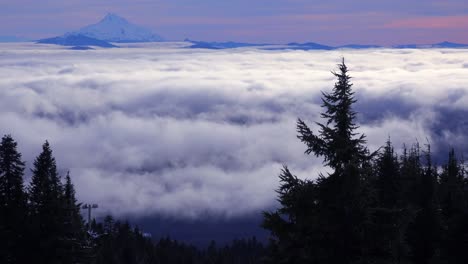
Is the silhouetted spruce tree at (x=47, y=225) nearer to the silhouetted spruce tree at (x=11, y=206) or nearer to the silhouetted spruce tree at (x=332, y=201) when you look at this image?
the silhouetted spruce tree at (x=11, y=206)

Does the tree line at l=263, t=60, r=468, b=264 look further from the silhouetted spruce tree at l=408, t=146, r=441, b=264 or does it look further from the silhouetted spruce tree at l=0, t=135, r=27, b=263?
the silhouetted spruce tree at l=0, t=135, r=27, b=263

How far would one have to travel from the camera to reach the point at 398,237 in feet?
51.1

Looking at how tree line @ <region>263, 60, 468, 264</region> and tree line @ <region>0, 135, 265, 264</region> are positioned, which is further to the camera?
tree line @ <region>0, 135, 265, 264</region>

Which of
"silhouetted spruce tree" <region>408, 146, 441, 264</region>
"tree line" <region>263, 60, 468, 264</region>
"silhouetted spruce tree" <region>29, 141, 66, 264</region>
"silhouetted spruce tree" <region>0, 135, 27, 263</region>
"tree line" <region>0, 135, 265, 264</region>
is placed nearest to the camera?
"tree line" <region>263, 60, 468, 264</region>

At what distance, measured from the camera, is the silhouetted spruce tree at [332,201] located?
15.4m

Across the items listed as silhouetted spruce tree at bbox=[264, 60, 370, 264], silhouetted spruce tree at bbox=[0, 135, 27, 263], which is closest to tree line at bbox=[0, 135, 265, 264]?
silhouetted spruce tree at bbox=[0, 135, 27, 263]

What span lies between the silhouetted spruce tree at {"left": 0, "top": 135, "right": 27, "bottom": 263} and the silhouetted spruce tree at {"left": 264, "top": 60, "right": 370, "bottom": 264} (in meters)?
15.4

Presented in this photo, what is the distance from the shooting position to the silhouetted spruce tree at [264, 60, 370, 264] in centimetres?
1545

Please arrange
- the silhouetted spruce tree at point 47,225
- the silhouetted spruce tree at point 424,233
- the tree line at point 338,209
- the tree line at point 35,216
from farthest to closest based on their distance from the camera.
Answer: the silhouetted spruce tree at point 424,233 < the tree line at point 35,216 < the silhouetted spruce tree at point 47,225 < the tree line at point 338,209

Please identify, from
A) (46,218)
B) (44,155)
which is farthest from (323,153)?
(44,155)

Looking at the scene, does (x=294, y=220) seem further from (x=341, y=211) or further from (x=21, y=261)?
(x=21, y=261)

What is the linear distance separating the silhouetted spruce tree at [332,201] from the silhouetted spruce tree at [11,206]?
607 inches

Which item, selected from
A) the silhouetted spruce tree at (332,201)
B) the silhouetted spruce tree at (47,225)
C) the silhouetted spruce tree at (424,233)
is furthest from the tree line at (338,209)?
the silhouetted spruce tree at (424,233)

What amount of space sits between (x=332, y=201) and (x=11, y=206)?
18665 mm
